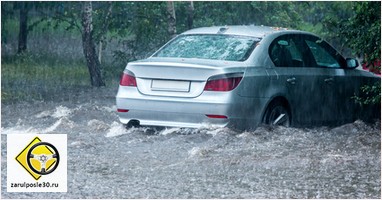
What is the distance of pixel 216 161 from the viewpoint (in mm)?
9398

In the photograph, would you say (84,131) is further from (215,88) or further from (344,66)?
(344,66)

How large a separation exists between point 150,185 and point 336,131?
3894 millimetres

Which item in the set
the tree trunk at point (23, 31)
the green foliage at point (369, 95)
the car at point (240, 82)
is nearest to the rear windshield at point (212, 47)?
the car at point (240, 82)

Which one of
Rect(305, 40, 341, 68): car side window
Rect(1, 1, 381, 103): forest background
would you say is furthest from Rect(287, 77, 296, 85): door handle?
Rect(1, 1, 381, 103): forest background

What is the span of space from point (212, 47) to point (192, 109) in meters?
1.12

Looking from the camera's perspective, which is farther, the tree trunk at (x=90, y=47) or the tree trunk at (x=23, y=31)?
the tree trunk at (x=23, y=31)

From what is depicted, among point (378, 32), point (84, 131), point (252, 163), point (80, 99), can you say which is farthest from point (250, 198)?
point (80, 99)

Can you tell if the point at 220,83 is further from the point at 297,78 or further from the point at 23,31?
the point at 23,31

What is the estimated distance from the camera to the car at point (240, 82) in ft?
33.6

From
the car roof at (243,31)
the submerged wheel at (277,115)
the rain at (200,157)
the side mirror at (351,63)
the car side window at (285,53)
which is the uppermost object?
the car roof at (243,31)

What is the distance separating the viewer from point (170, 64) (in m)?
10.4

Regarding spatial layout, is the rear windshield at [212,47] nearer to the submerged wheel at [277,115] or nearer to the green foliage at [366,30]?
the submerged wheel at [277,115]

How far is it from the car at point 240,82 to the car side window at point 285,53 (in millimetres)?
11

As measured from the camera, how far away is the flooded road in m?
7.95
